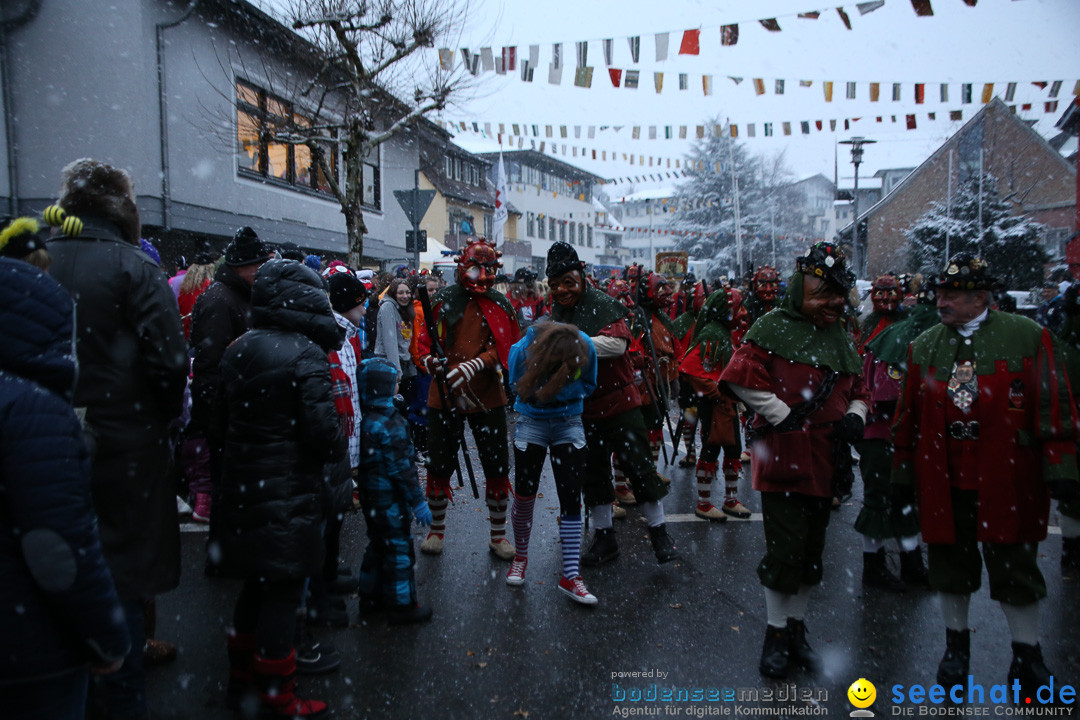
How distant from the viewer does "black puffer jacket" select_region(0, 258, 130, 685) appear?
167 cm

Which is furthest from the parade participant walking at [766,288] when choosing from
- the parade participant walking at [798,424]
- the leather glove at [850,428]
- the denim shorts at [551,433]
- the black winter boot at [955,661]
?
the black winter boot at [955,661]

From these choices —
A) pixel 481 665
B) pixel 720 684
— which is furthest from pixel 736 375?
pixel 481 665

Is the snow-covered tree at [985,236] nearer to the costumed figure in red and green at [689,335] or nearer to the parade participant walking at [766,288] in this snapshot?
the costumed figure in red and green at [689,335]

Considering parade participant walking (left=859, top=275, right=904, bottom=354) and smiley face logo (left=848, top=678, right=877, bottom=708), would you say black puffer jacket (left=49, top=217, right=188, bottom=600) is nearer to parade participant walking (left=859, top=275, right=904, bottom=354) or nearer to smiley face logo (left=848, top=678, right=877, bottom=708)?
smiley face logo (left=848, top=678, right=877, bottom=708)

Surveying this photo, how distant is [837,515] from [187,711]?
531 cm

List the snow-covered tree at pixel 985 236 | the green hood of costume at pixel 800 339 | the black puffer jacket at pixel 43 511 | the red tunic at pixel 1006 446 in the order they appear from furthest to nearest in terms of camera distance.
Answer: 1. the snow-covered tree at pixel 985 236
2. the green hood of costume at pixel 800 339
3. the red tunic at pixel 1006 446
4. the black puffer jacket at pixel 43 511

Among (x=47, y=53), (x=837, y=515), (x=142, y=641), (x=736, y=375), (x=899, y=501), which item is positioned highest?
(x=47, y=53)

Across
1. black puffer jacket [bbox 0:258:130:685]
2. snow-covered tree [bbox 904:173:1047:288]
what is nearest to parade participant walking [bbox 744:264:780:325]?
black puffer jacket [bbox 0:258:130:685]

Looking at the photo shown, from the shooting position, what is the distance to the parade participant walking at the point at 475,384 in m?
5.17

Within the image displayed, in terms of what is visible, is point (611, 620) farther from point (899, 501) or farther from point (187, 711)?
point (187, 711)

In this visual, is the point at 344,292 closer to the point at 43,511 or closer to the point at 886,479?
the point at 43,511

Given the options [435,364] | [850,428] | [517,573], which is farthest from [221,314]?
[850,428]

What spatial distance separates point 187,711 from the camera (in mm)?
3201

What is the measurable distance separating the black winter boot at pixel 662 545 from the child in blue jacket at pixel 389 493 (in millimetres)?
1627
